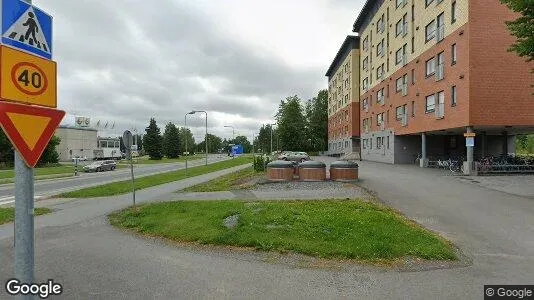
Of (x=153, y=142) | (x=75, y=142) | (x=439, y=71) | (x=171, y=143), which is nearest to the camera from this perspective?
(x=439, y=71)

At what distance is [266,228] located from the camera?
27.6 feet

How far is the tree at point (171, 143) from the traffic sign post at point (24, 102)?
90531 millimetres

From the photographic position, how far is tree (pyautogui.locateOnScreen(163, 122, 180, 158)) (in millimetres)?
91250

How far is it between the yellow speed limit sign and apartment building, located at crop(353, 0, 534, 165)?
25.2 metres

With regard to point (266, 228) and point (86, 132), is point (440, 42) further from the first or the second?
point (86, 132)

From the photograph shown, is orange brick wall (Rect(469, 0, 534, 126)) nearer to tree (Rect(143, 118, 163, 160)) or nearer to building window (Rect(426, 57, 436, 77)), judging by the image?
building window (Rect(426, 57, 436, 77))

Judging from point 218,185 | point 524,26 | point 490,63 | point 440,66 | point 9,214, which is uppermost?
point 440,66

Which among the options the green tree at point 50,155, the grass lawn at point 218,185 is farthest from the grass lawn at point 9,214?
the green tree at point 50,155

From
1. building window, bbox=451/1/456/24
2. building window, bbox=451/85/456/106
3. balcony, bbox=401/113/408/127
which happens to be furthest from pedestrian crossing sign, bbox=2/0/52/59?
balcony, bbox=401/113/408/127

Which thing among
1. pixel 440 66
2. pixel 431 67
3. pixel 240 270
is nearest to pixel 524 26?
pixel 240 270

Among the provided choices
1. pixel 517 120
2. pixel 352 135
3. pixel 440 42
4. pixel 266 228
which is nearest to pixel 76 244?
→ pixel 266 228

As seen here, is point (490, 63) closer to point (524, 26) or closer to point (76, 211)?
point (524, 26)

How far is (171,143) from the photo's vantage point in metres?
91.4

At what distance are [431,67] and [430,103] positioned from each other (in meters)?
2.91
